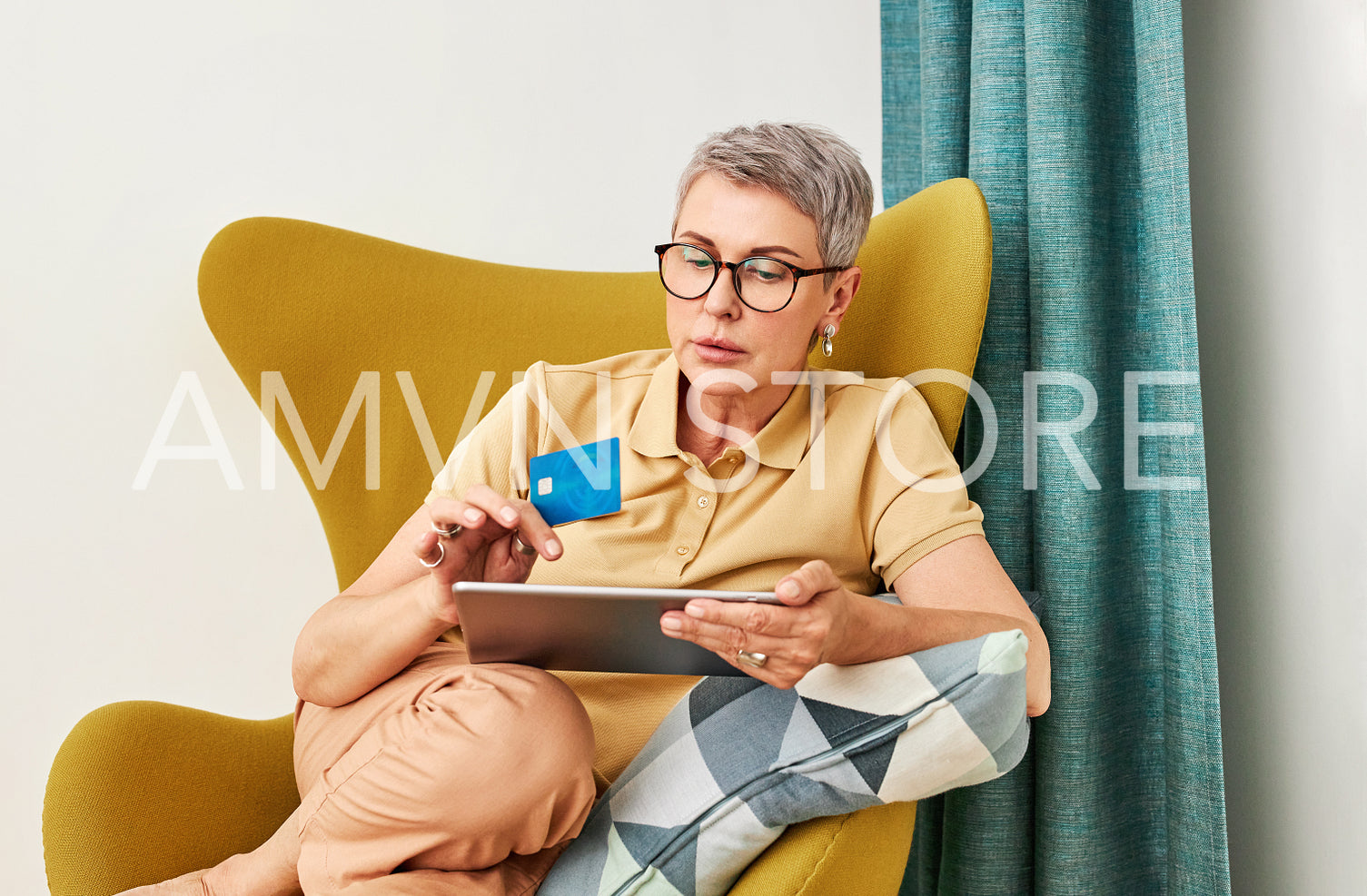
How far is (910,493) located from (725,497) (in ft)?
0.72

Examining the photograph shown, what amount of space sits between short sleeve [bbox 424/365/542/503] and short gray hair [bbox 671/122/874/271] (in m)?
0.31

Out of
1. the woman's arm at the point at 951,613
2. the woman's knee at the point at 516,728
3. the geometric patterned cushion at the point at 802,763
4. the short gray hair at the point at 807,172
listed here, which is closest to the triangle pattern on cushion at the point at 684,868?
the geometric patterned cushion at the point at 802,763

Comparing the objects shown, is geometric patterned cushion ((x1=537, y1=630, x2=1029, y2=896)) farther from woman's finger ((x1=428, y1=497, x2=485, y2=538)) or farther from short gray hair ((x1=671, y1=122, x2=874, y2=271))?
short gray hair ((x1=671, y1=122, x2=874, y2=271))

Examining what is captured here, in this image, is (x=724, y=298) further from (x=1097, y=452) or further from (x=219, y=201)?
(x=219, y=201)

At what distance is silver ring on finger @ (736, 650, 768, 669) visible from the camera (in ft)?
2.73

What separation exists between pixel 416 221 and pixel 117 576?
0.89 metres

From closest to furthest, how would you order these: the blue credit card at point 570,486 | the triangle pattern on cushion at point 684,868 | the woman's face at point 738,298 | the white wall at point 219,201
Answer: the triangle pattern on cushion at point 684,868 < the blue credit card at point 570,486 < the woman's face at point 738,298 < the white wall at point 219,201

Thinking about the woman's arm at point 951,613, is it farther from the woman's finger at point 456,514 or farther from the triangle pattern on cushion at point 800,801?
the woman's finger at point 456,514

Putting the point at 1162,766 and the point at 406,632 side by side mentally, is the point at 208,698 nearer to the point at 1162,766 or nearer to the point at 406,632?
the point at 406,632

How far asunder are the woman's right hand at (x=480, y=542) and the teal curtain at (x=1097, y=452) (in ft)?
2.23

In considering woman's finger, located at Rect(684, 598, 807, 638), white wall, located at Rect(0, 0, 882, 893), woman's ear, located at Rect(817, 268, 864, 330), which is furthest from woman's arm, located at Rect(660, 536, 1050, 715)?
white wall, located at Rect(0, 0, 882, 893)

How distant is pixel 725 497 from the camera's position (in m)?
1.19

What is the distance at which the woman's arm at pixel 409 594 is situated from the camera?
937mm

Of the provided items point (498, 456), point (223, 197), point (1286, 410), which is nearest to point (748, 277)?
point (498, 456)
